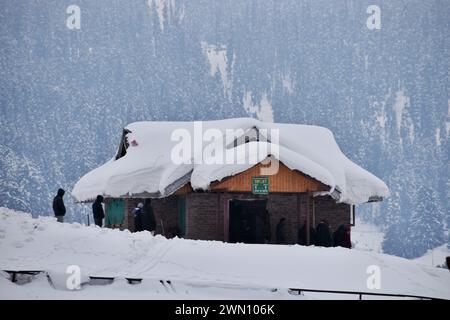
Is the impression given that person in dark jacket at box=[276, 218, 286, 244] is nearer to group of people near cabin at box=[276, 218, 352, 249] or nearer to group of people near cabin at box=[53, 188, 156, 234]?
group of people near cabin at box=[276, 218, 352, 249]

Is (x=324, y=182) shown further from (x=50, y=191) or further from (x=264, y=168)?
(x=50, y=191)

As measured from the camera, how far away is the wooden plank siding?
2898 centimetres

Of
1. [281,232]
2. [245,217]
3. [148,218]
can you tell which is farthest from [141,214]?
[281,232]

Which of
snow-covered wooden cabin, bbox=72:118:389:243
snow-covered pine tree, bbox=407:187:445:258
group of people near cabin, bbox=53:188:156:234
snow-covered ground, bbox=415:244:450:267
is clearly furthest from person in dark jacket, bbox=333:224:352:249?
snow-covered ground, bbox=415:244:450:267

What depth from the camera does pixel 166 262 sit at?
19.2m

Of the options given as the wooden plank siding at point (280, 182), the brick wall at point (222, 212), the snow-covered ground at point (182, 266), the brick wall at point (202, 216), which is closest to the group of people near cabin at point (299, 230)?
the brick wall at point (222, 212)

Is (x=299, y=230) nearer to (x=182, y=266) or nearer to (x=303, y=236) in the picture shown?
(x=303, y=236)

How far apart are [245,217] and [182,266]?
12.4m

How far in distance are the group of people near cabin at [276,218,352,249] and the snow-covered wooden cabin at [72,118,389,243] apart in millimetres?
606

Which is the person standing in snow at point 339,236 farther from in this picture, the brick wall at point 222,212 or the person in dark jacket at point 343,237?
the brick wall at point 222,212

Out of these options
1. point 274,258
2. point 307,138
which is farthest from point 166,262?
point 307,138

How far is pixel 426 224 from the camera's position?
8831 centimetres

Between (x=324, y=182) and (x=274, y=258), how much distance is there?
889cm

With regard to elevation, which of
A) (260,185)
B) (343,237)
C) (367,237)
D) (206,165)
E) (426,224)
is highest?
(206,165)
